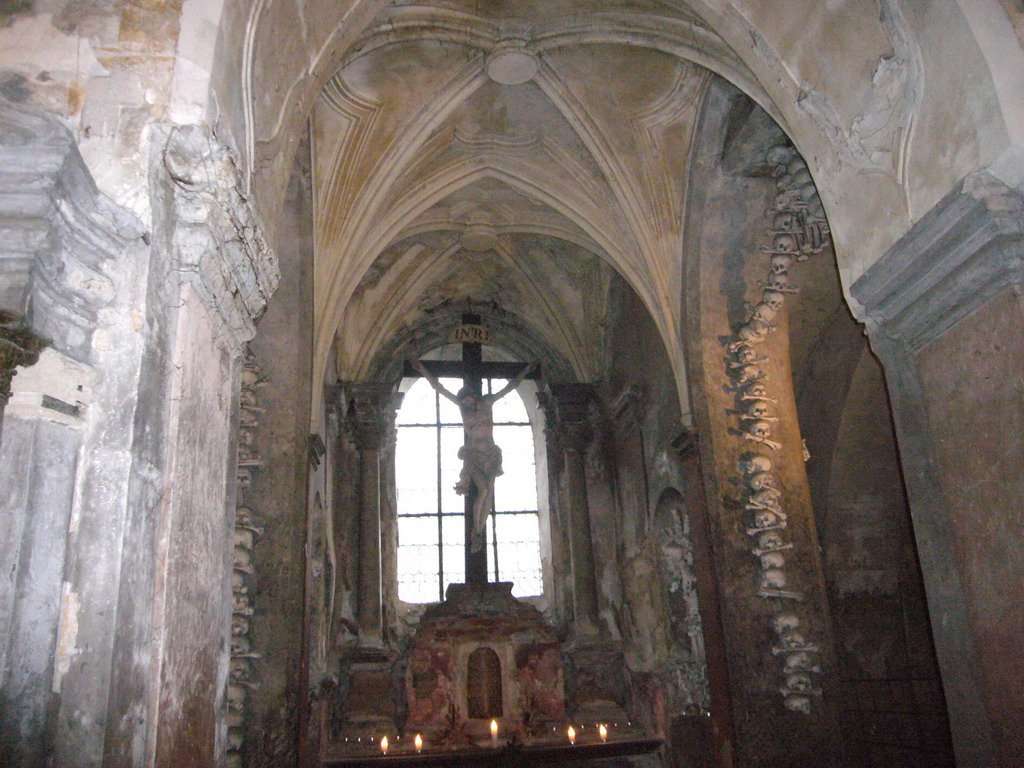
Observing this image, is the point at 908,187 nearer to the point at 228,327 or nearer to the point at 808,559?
the point at 228,327

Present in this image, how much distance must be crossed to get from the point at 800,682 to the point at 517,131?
592cm

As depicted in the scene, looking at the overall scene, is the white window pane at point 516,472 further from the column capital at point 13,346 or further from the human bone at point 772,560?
the column capital at point 13,346

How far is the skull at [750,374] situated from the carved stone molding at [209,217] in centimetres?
511

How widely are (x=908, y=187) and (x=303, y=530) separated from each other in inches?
203

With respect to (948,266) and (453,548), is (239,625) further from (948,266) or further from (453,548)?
(453,548)

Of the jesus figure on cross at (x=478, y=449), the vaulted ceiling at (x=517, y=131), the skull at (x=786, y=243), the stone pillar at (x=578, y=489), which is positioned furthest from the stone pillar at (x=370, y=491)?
the skull at (x=786, y=243)

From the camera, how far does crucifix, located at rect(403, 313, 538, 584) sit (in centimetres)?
1067

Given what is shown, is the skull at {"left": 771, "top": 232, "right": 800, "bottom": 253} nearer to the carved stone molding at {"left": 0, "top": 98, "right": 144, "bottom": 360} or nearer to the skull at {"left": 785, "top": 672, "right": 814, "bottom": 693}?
the skull at {"left": 785, "top": 672, "right": 814, "bottom": 693}

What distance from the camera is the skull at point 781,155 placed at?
6.57 m

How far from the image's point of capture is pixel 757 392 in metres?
7.24

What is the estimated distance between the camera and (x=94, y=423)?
7.82 ft

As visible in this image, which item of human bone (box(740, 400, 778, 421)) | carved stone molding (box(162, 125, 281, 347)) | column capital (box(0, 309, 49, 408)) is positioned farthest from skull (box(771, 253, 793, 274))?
column capital (box(0, 309, 49, 408))

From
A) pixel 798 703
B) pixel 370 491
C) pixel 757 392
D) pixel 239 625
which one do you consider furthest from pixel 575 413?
pixel 239 625

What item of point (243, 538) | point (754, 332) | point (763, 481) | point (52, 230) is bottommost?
point (243, 538)
